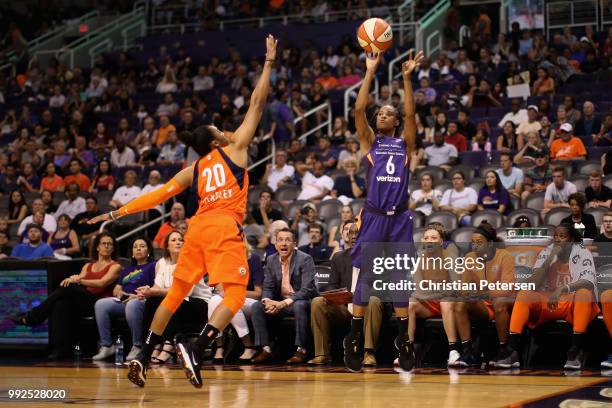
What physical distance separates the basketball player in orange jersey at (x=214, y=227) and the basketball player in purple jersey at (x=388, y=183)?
3.69 feet

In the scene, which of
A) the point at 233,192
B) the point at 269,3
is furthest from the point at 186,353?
the point at 269,3

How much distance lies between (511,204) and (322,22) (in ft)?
35.7

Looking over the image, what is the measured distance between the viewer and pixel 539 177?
563 inches

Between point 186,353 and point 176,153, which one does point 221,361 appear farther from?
point 176,153

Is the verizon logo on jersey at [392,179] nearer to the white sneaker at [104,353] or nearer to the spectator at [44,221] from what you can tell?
the white sneaker at [104,353]

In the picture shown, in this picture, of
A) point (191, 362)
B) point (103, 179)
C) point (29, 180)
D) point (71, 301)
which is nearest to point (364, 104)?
point (191, 362)

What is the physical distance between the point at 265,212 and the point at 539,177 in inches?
152

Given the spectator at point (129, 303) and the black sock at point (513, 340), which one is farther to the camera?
the spectator at point (129, 303)

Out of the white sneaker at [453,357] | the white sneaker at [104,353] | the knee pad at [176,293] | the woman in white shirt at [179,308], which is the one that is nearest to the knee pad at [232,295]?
the knee pad at [176,293]

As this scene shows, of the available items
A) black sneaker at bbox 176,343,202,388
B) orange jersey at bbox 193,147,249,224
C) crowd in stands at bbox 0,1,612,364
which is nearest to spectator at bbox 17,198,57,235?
crowd in stands at bbox 0,1,612,364

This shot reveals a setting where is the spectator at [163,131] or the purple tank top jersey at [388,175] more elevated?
the spectator at [163,131]

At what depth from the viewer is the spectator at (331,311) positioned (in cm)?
1080

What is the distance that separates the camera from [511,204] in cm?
1382

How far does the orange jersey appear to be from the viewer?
27.5 feet
